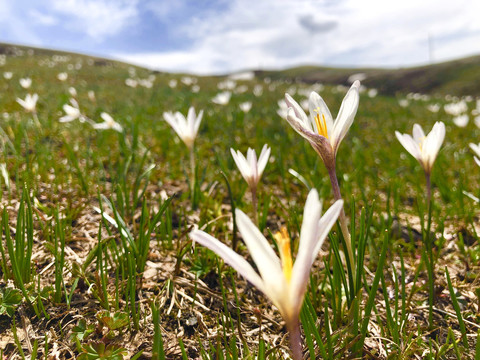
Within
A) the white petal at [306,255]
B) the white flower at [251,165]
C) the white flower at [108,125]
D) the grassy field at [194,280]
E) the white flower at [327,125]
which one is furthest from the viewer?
the white flower at [108,125]

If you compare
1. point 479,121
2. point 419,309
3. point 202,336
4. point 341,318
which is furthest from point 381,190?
point 479,121

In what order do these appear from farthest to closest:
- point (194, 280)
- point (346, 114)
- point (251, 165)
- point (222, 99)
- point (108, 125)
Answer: point (222, 99), point (108, 125), point (194, 280), point (251, 165), point (346, 114)

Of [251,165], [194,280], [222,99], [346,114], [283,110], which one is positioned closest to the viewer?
[346,114]

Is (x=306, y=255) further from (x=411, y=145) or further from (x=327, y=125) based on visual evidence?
(x=411, y=145)

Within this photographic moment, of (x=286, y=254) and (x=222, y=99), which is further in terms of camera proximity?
(x=222, y=99)

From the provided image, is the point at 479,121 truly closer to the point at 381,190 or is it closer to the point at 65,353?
the point at 381,190

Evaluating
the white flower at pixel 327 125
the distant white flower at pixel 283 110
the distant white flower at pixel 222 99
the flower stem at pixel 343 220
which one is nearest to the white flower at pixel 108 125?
the distant white flower at pixel 283 110

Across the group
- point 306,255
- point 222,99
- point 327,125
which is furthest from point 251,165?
point 222,99

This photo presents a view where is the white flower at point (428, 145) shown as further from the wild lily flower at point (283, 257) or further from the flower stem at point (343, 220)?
the wild lily flower at point (283, 257)

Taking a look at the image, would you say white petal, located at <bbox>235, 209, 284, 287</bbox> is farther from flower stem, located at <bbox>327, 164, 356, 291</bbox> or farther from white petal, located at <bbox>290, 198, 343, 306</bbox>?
flower stem, located at <bbox>327, 164, 356, 291</bbox>

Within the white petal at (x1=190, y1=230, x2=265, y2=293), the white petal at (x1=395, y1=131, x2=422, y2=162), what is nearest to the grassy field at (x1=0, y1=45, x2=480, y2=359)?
the white petal at (x1=190, y1=230, x2=265, y2=293)
